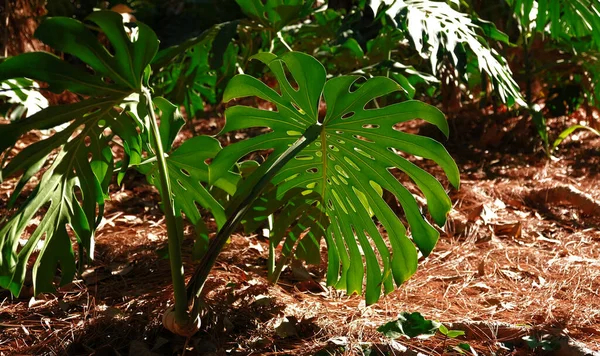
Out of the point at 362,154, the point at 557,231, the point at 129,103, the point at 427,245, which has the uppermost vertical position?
the point at 129,103

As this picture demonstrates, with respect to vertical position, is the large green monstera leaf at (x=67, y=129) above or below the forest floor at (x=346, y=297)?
above

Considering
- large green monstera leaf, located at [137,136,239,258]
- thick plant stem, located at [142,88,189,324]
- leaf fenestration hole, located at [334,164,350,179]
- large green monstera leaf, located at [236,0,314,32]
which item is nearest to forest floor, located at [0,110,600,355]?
thick plant stem, located at [142,88,189,324]

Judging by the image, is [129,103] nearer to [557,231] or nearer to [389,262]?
[389,262]

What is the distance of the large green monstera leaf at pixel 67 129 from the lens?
1522 mm

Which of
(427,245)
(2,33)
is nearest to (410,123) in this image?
(2,33)

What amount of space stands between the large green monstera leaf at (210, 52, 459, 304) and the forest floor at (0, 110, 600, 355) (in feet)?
0.66

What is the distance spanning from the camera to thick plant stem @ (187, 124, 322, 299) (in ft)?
5.40

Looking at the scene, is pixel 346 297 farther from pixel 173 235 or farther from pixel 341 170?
pixel 173 235

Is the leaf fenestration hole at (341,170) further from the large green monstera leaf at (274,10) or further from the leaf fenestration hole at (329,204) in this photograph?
the large green monstera leaf at (274,10)

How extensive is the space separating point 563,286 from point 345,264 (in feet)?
2.67

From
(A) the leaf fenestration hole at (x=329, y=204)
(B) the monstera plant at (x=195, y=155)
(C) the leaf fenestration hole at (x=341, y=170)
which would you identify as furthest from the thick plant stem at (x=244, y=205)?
(A) the leaf fenestration hole at (x=329, y=204)

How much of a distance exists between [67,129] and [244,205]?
0.45 metres

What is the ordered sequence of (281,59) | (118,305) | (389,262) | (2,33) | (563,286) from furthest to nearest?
(2,33), (563,286), (118,305), (389,262), (281,59)

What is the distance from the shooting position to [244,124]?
1.74 metres
